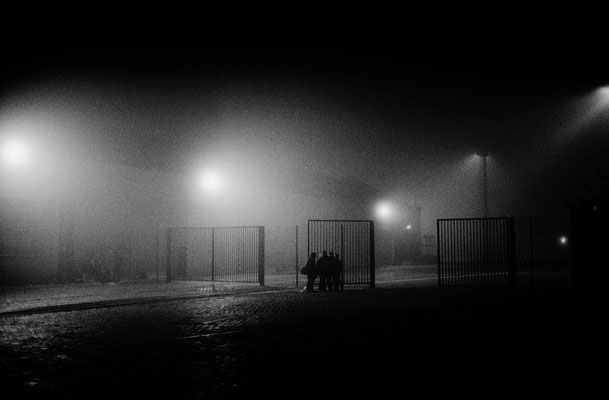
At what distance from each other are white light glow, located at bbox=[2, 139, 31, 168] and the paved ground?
32.8 feet

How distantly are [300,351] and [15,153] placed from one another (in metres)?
17.2

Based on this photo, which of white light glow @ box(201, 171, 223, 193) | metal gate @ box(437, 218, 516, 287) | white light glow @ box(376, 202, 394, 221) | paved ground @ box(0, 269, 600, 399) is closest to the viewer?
paved ground @ box(0, 269, 600, 399)

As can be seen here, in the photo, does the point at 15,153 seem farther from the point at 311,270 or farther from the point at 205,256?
the point at 311,270

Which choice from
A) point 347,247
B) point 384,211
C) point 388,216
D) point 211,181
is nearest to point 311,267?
point 211,181

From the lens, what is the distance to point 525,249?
48250 millimetres

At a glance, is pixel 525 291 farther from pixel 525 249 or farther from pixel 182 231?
pixel 525 249

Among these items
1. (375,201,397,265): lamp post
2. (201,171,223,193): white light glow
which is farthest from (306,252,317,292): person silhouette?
(375,201,397,265): lamp post

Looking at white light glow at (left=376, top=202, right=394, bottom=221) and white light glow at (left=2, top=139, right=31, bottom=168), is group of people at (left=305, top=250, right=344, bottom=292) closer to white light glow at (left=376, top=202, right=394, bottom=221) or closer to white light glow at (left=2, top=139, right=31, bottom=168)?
white light glow at (left=2, top=139, right=31, bottom=168)

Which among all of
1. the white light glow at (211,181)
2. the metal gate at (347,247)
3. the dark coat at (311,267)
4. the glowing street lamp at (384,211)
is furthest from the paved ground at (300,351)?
the glowing street lamp at (384,211)

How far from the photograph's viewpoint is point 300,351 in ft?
25.4

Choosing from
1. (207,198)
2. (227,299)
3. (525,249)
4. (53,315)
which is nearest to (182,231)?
(207,198)

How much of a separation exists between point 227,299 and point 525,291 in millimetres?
10146

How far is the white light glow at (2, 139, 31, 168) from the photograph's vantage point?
64.5ft

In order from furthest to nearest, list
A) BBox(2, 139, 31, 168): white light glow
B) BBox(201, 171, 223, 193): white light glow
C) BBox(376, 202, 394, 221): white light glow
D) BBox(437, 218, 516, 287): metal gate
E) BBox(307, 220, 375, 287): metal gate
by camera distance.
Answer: BBox(376, 202, 394, 221): white light glow
BBox(201, 171, 223, 193): white light glow
BBox(307, 220, 375, 287): metal gate
BBox(2, 139, 31, 168): white light glow
BBox(437, 218, 516, 287): metal gate
